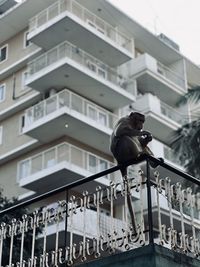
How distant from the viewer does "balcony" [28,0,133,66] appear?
2993 centimetres

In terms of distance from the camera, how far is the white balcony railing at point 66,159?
89.5ft

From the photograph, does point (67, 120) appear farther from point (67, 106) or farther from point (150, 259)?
point (150, 259)

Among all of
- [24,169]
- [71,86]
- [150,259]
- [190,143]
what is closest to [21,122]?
[24,169]

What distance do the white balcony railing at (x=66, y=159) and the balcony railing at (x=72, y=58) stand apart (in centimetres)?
464

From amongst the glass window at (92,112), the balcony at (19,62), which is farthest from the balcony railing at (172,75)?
the glass window at (92,112)

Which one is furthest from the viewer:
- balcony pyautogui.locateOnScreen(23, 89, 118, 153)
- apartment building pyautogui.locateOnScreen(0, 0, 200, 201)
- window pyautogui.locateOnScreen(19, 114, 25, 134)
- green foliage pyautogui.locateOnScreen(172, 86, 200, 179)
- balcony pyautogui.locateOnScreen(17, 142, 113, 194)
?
window pyautogui.locateOnScreen(19, 114, 25, 134)

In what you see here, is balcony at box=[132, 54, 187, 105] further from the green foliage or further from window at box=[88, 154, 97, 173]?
the green foliage

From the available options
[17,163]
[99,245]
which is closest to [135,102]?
[17,163]

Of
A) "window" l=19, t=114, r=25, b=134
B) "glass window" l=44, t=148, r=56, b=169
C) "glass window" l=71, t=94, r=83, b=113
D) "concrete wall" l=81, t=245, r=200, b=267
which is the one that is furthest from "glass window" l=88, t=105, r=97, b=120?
"concrete wall" l=81, t=245, r=200, b=267

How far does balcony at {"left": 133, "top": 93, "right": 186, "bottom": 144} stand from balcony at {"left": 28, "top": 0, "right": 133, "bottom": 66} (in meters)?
2.82

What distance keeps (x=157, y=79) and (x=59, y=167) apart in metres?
11.1

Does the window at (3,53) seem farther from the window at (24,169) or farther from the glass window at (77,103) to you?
the glass window at (77,103)

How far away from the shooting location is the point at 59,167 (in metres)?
26.8

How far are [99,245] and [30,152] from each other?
2468cm
